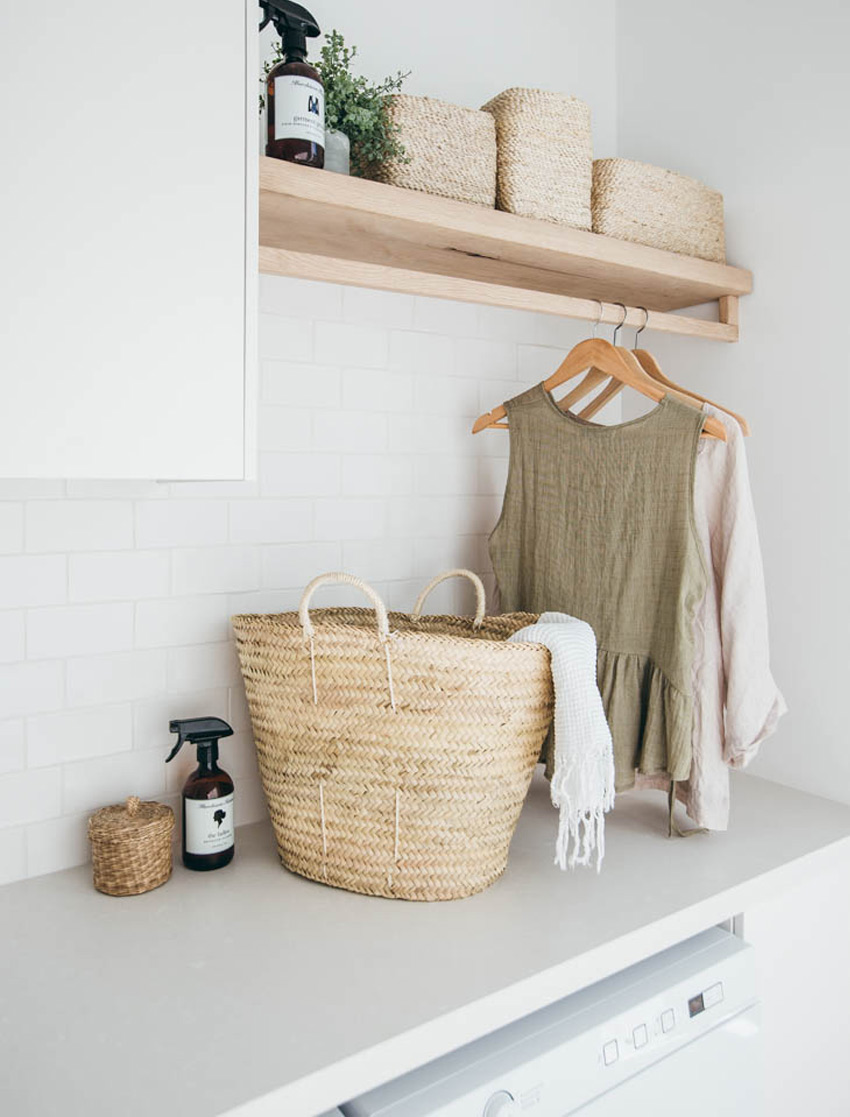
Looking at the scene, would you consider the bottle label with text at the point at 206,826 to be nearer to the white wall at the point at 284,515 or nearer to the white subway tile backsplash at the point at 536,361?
the white wall at the point at 284,515

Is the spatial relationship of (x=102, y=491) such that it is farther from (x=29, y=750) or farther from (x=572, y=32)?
(x=572, y=32)

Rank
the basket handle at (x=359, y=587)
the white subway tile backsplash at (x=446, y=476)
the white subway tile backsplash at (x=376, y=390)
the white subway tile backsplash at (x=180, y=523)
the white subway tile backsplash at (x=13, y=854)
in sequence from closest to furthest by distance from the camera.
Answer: the basket handle at (x=359, y=587)
the white subway tile backsplash at (x=13, y=854)
the white subway tile backsplash at (x=180, y=523)
the white subway tile backsplash at (x=376, y=390)
the white subway tile backsplash at (x=446, y=476)

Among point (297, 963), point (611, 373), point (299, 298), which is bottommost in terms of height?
point (297, 963)

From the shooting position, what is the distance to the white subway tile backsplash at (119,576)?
133 centimetres

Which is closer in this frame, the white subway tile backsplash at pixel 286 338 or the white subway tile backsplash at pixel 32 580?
the white subway tile backsplash at pixel 32 580

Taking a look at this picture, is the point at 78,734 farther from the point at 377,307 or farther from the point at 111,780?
the point at 377,307

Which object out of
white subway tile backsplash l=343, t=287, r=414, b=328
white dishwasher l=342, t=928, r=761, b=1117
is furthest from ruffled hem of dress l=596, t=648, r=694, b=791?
white subway tile backsplash l=343, t=287, r=414, b=328

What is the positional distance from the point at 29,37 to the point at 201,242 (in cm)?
26

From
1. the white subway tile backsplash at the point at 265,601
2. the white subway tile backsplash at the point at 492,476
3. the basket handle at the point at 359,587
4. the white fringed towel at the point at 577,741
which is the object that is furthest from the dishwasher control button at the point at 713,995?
the white subway tile backsplash at the point at 492,476

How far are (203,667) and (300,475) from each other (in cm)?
38

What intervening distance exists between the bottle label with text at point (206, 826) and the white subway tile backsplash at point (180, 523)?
0.42 meters

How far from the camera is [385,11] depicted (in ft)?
5.25

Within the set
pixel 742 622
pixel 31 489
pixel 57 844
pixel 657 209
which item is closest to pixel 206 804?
pixel 57 844

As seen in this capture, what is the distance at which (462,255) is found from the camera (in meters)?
1.47
